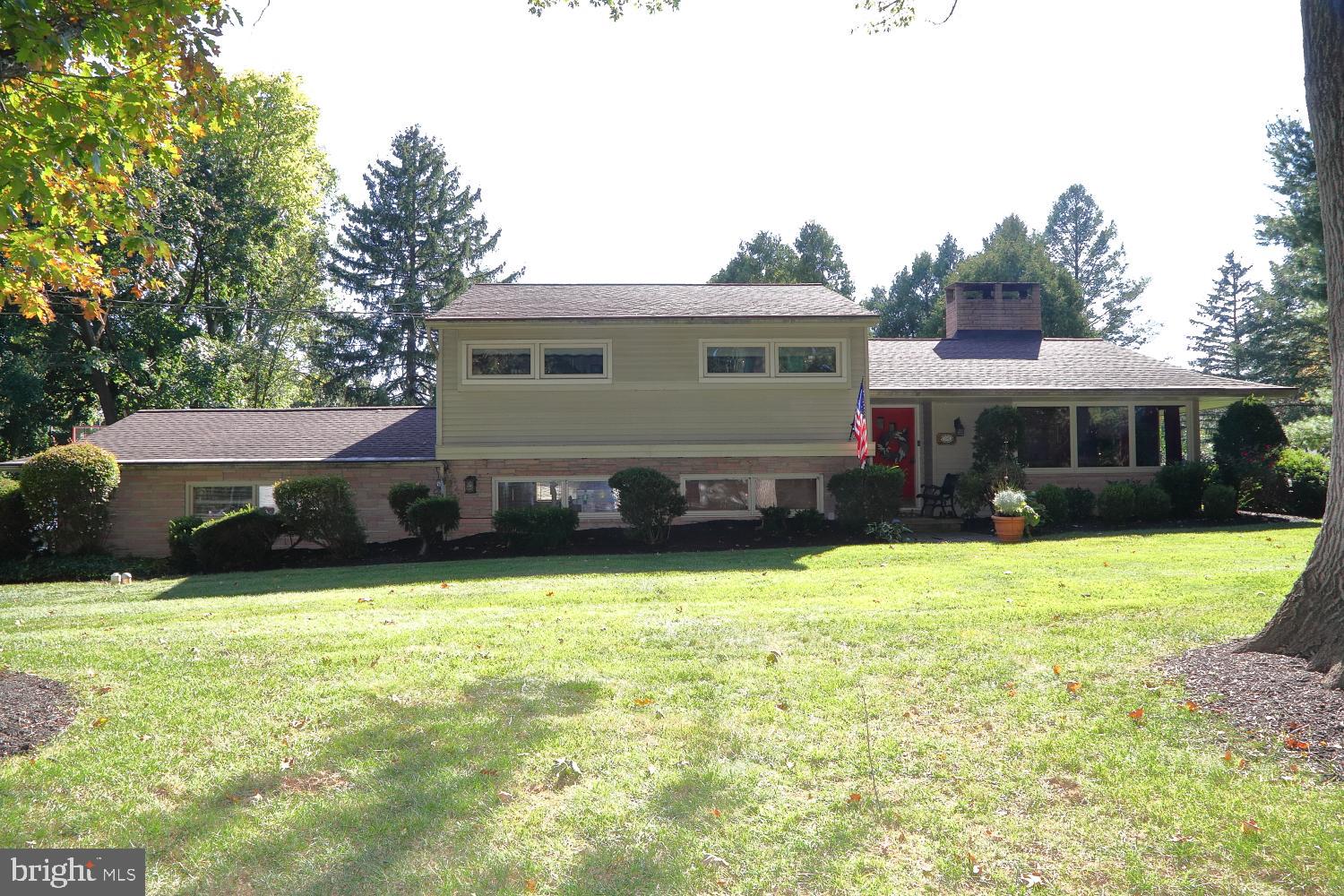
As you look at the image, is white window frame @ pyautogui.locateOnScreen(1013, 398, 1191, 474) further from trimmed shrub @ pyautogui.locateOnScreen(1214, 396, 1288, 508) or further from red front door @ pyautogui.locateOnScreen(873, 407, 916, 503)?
red front door @ pyautogui.locateOnScreen(873, 407, 916, 503)

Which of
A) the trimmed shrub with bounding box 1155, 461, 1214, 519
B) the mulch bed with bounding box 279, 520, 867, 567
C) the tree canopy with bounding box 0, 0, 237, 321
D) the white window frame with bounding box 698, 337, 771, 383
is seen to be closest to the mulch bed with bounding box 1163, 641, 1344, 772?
the tree canopy with bounding box 0, 0, 237, 321

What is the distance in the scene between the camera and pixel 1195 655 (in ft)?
18.5

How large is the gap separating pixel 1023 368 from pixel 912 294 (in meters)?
32.8

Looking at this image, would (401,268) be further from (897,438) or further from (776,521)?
(776,521)

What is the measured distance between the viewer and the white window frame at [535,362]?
16.3 m

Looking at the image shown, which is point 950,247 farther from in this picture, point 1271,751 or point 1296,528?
point 1271,751

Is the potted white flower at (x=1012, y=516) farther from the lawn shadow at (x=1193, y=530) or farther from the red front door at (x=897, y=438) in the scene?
the red front door at (x=897, y=438)

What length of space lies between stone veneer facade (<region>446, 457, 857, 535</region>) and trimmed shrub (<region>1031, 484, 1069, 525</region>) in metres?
3.72

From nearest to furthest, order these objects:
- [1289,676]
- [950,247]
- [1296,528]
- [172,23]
Answer: [1289,676] < [172,23] < [1296,528] < [950,247]

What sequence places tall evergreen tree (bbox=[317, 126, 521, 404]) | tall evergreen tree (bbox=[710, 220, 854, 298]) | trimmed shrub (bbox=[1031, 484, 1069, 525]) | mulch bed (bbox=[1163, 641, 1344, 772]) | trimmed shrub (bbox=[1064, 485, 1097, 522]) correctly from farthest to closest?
tall evergreen tree (bbox=[710, 220, 854, 298])
tall evergreen tree (bbox=[317, 126, 521, 404])
trimmed shrub (bbox=[1064, 485, 1097, 522])
trimmed shrub (bbox=[1031, 484, 1069, 525])
mulch bed (bbox=[1163, 641, 1344, 772])

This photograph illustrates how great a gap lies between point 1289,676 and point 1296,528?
1158 centimetres

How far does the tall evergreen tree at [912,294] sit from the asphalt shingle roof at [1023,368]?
1108 inches

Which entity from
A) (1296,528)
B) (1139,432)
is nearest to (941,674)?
(1296,528)

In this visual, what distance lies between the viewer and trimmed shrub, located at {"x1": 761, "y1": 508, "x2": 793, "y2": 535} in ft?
50.0
